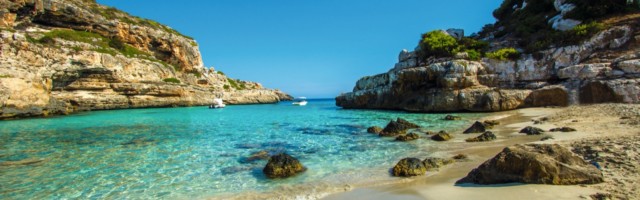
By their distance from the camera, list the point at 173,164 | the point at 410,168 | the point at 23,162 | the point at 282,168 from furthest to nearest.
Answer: the point at 23,162 → the point at 173,164 → the point at 282,168 → the point at 410,168

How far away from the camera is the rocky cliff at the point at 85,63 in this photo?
30797 millimetres

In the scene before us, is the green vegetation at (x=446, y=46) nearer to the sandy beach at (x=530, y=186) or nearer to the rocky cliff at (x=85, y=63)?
the sandy beach at (x=530, y=186)

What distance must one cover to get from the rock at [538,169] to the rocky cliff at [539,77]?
1942cm

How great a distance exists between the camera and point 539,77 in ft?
81.7

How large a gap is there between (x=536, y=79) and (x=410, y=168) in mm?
23648

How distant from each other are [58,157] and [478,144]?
13.8m

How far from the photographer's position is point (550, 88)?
23.2 m

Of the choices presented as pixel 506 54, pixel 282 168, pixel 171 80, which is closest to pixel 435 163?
pixel 282 168

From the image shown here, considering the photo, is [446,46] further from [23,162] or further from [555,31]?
[23,162]

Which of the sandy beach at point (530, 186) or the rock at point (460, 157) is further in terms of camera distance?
the rock at point (460, 157)

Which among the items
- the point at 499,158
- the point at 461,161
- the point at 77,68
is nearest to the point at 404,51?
the point at 461,161

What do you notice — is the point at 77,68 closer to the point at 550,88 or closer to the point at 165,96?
the point at 165,96

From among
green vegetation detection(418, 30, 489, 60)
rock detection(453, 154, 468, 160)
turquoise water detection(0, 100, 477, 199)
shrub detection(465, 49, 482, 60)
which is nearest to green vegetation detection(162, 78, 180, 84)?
turquoise water detection(0, 100, 477, 199)

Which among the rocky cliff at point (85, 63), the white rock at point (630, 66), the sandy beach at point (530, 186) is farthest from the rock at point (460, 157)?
the rocky cliff at point (85, 63)
